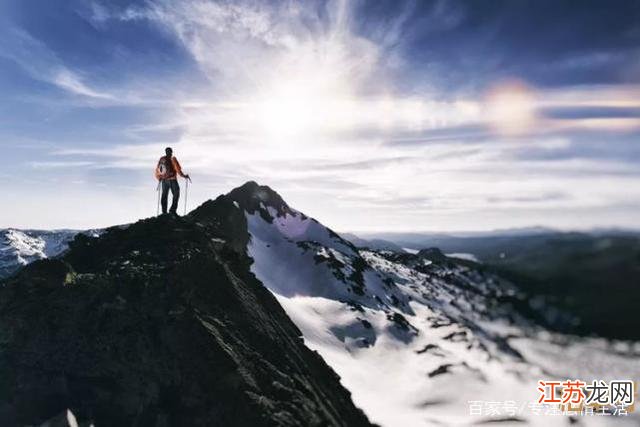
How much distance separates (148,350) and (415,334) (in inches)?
4183

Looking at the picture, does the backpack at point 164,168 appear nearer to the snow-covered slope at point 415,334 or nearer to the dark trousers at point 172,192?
→ the dark trousers at point 172,192

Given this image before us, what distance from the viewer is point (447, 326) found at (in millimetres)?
119750

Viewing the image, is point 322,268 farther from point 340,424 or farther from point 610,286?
point 610,286

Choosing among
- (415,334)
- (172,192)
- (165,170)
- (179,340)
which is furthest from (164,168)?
(415,334)

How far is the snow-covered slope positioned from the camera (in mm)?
21156

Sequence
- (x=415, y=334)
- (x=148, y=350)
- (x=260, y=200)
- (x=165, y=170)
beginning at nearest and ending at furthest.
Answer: (x=148, y=350)
(x=165, y=170)
(x=415, y=334)
(x=260, y=200)

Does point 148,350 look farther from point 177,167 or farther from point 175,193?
point 177,167

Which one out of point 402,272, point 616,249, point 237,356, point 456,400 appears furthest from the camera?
point 402,272

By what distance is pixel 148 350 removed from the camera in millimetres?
22000

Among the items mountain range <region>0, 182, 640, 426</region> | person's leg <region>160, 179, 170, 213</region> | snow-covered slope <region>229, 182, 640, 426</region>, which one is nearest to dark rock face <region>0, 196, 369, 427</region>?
mountain range <region>0, 182, 640, 426</region>

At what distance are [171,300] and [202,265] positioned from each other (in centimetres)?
359

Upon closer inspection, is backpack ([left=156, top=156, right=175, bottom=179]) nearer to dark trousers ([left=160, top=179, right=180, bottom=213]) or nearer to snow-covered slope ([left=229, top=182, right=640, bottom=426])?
dark trousers ([left=160, top=179, right=180, bottom=213])

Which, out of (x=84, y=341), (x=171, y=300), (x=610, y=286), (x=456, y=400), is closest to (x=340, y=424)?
(x=171, y=300)

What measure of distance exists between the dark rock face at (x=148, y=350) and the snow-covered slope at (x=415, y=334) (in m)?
10.7
